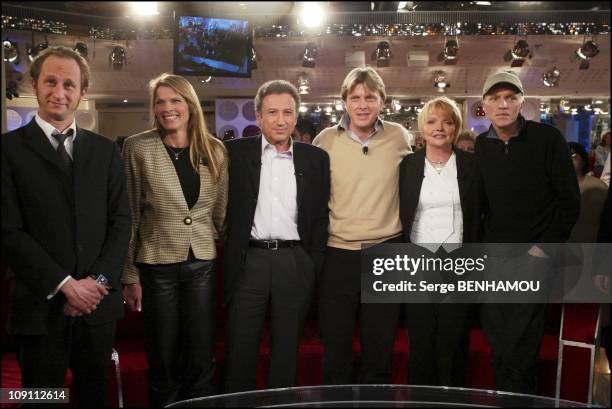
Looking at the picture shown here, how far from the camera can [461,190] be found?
95.6 inches

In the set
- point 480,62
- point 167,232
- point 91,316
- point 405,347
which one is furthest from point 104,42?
point 480,62

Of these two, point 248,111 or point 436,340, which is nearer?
point 436,340

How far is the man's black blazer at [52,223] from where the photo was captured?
1.90 m

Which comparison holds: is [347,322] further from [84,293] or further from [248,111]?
[248,111]

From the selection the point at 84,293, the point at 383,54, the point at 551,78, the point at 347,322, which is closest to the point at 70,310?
the point at 84,293

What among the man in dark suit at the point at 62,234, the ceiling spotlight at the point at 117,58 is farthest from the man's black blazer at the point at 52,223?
the ceiling spotlight at the point at 117,58

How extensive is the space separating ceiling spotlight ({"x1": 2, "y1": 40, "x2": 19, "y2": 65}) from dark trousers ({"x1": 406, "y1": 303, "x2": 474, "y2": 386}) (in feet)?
7.95

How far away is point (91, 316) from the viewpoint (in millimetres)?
2020

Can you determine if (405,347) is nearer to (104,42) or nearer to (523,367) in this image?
(523,367)

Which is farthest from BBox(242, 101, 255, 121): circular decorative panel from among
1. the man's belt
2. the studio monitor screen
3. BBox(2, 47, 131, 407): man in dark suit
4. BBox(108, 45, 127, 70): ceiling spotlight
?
BBox(2, 47, 131, 407): man in dark suit

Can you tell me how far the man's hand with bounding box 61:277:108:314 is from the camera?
76.0 inches

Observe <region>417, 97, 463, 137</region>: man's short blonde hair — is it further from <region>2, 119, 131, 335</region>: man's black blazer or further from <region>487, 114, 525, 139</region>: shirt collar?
<region>2, 119, 131, 335</region>: man's black blazer

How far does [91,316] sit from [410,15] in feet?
9.37

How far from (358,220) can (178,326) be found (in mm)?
825
